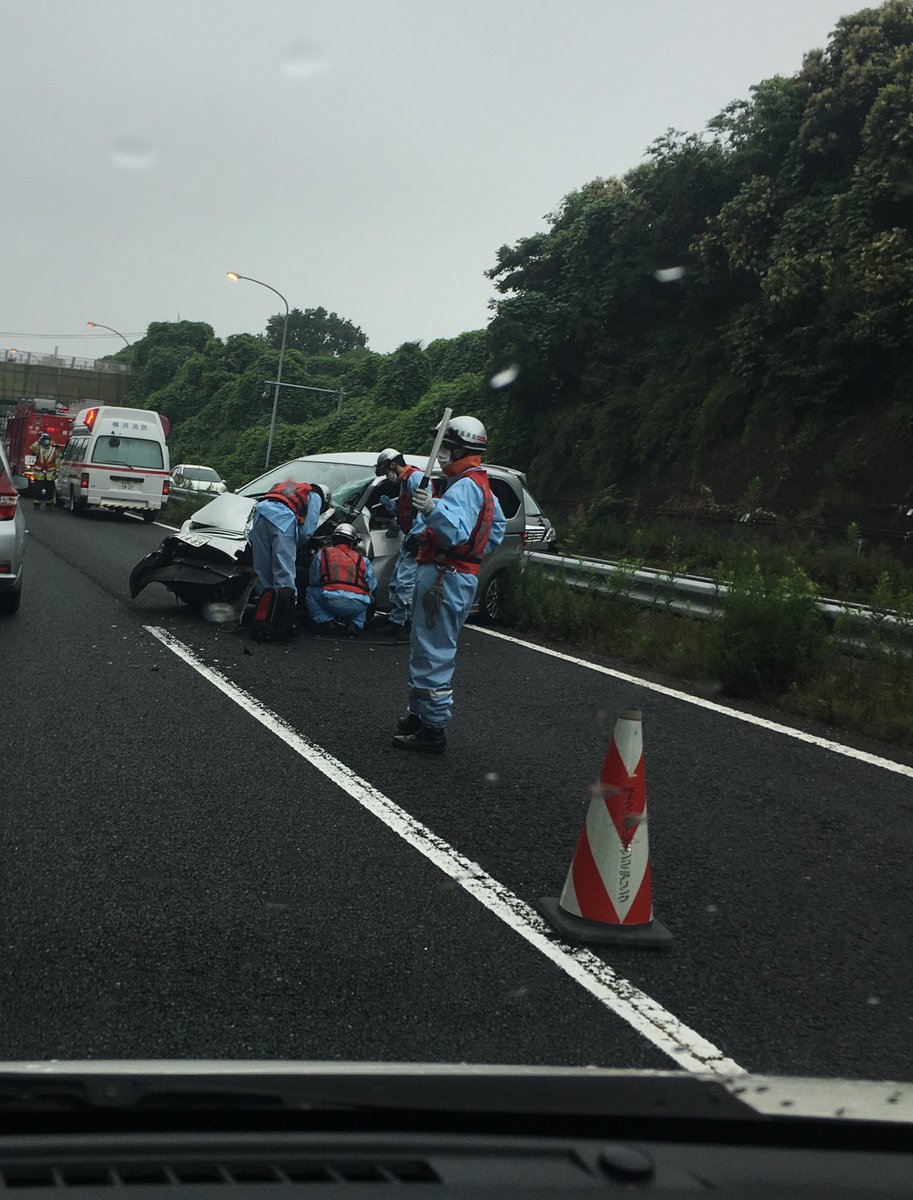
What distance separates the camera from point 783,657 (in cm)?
1027

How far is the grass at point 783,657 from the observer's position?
9.18m

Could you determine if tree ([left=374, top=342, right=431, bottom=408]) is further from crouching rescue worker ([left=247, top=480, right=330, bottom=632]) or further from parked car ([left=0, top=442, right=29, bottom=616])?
parked car ([left=0, top=442, right=29, bottom=616])

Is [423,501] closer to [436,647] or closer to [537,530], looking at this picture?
[436,647]

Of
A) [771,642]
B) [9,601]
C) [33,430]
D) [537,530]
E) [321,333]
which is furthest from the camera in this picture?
[321,333]

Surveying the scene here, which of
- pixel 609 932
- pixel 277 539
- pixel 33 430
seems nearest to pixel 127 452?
pixel 33 430

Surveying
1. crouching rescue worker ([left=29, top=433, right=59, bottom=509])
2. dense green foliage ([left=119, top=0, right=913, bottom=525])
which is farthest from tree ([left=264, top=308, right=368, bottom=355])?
crouching rescue worker ([left=29, top=433, right=59, bottom=509])

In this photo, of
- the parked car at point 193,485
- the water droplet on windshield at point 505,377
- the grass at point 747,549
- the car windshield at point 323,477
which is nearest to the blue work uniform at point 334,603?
the car windshield at point 323,477

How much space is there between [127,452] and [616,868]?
87.4ft

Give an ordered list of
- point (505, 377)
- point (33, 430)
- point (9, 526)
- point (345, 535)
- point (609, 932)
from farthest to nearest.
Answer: point (505, 377)
point (33, 430)
point (345, 535)
point (9, 526)
point (609, 932)

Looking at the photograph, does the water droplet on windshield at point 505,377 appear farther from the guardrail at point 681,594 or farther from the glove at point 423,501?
the glove at point 423,501

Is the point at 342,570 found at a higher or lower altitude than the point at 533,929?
higher

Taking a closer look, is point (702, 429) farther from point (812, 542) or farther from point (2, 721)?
point (2, 721)

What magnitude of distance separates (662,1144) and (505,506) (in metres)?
12.8

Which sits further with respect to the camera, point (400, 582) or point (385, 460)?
point (400, 582)
